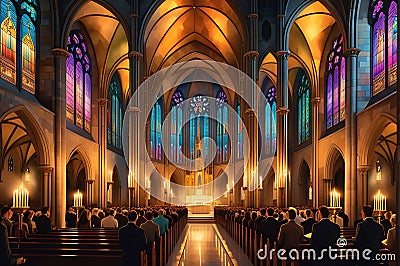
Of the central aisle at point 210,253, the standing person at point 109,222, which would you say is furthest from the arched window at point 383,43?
the standing person at point 109,222

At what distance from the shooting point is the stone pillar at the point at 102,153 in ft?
107

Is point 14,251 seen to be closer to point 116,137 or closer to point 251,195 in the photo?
point 251,195

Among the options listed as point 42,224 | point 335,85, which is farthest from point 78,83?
point 42,224

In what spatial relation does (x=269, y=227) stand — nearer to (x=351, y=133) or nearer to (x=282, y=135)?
(x=351, y=133)

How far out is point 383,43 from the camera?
22.1 metres

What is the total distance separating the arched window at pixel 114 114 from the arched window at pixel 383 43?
20434mm

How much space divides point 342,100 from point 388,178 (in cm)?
559

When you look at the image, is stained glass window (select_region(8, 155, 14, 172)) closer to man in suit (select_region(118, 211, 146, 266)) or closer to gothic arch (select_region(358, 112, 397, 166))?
gothic arch (select_region(358, 112, 397, 166))

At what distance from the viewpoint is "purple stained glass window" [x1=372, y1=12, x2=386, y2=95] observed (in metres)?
22.1

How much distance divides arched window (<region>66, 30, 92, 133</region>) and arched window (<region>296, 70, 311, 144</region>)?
636 inches

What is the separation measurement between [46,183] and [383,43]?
17.4 metres

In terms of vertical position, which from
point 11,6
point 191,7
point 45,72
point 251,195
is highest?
point 191,7

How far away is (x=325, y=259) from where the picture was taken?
847 centimetres

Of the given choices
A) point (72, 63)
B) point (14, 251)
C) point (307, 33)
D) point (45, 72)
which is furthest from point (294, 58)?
point (14, 251)
